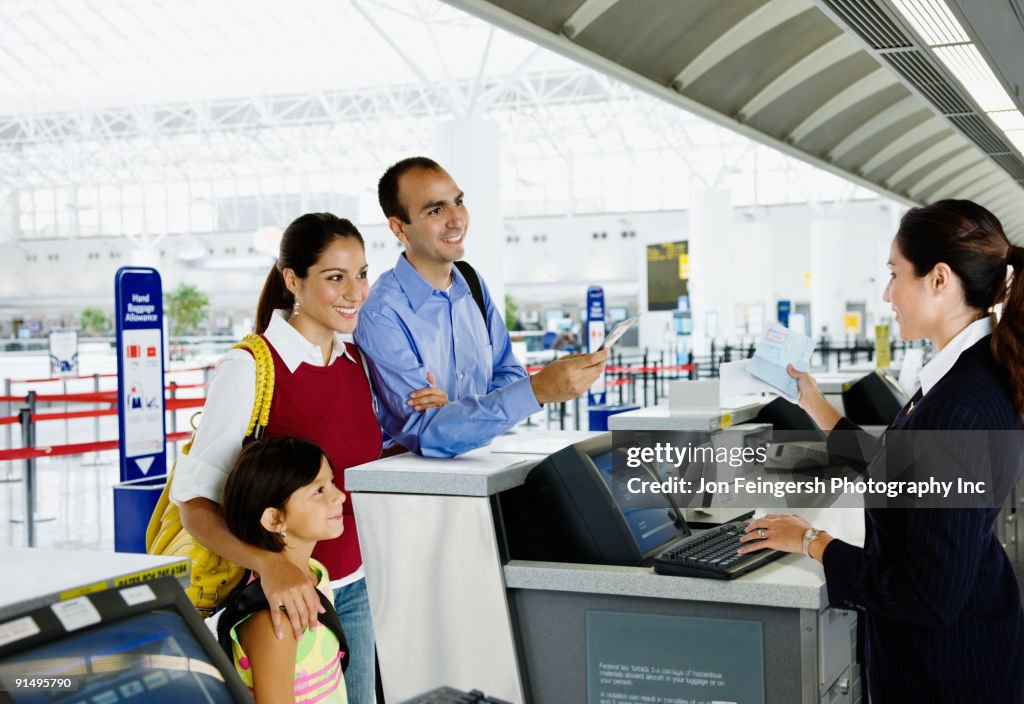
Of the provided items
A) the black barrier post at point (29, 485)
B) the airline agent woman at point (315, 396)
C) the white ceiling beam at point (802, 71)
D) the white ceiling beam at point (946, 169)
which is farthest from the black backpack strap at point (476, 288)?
the white ceiling beam at point (946, 169)

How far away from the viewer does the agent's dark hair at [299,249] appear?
97.3 inches

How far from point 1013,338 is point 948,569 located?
46 cm

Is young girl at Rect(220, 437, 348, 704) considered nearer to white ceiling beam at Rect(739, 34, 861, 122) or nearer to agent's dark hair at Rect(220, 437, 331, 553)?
agent's dark hair at Rect(220, 437, 331, 553)

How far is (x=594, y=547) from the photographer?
2.33 m

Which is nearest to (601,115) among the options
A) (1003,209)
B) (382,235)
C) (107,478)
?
(382,235)

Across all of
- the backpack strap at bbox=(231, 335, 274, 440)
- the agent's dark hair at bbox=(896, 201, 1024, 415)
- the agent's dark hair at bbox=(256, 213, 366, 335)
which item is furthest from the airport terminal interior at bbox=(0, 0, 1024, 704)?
the agent's dark hair at bbox=(896, 201, 1024, 415)

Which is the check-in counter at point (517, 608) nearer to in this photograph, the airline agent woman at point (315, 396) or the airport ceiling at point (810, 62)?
the airline agent woman at point (315, 396)

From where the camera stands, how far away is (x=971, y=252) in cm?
203

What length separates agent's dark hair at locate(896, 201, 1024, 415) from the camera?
6.66 feet

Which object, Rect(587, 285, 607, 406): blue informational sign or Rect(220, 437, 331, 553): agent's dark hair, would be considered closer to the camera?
Rect(220, 437, 331, 553): agent's dark hair

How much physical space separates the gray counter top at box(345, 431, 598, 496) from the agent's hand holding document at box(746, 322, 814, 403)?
0.68 m

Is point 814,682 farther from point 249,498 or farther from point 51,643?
point 51,643

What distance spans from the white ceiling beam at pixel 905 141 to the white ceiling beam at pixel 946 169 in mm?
1823

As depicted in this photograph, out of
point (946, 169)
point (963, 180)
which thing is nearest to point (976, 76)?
point (946, 169)
